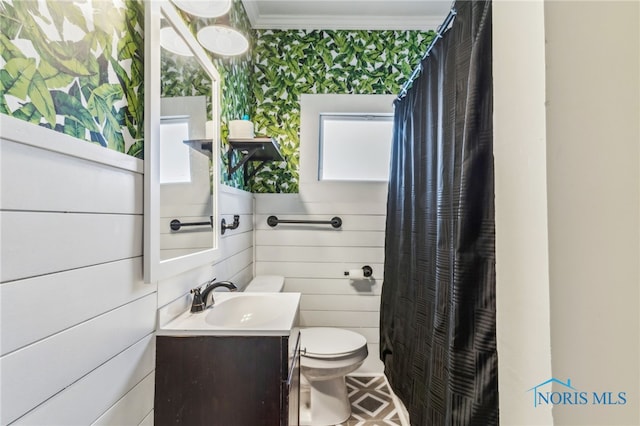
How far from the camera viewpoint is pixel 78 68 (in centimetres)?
65

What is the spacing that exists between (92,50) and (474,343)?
1.23m

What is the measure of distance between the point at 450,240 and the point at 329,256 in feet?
4.19

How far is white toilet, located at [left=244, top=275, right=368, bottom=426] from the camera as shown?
1584mm

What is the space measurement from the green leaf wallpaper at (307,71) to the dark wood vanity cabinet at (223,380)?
1.42 meters

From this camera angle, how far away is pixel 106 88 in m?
0.74

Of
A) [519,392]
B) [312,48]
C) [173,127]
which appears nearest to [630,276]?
[519,392]

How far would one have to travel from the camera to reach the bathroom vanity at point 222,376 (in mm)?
930

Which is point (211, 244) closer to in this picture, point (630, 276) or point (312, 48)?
point (630, 276)

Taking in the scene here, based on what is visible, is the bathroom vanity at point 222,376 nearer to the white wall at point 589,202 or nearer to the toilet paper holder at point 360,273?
the white wall at point 589,202

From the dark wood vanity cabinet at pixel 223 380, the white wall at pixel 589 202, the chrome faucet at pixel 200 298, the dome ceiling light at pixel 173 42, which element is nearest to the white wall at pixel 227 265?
the chrome faucet at pixel 200 298

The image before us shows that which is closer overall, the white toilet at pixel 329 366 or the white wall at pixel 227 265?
the white wall at pixel 227 265

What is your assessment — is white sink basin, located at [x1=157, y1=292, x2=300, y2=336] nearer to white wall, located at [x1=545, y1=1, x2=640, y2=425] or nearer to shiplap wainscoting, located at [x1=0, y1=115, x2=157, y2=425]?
shiplap wainscoting, located at [x1=0, y1=115, x2=157, y2=425]

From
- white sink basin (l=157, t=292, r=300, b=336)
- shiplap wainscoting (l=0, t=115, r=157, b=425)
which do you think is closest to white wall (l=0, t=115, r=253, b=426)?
shiplap wainscoting (l=0, t=115, r=157, b=425)

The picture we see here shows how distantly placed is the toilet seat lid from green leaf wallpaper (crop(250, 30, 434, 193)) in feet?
3.41
